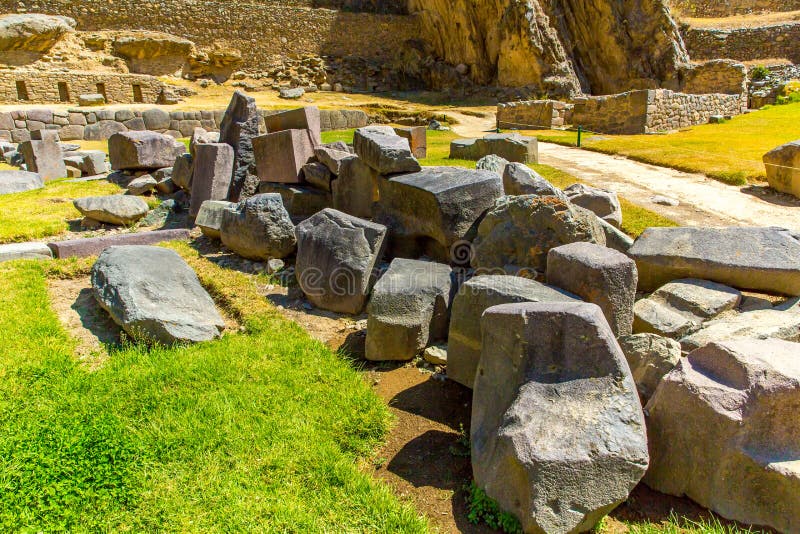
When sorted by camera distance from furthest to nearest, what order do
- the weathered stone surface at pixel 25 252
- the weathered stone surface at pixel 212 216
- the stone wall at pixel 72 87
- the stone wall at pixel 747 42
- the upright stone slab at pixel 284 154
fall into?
1. the stone wall at pixel 747 42
2. the stone wall at pixel 72 87
3. the upright stone slab at pixel 284 154
4. the weathered stone surface at pixel 212 216
5. the weathered stone surface at pixel 25 252

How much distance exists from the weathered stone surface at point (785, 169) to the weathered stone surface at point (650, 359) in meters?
6.77

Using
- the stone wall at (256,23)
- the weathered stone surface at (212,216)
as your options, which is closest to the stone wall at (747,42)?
the stone wall at (256,23)

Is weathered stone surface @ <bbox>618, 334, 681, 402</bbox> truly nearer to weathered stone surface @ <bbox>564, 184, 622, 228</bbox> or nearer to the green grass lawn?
weathered stone surface @ <bbox>564, 184, 622, 228</bbox>

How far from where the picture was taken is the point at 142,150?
1061cm

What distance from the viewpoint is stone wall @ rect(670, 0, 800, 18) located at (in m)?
33.2

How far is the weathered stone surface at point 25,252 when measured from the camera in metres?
6.37

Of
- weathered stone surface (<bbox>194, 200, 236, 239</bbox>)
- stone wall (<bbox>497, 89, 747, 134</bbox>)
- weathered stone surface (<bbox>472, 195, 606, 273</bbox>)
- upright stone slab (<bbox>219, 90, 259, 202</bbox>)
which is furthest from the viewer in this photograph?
stone wall (<bbox>497, 89, 747, 134</bbox>)

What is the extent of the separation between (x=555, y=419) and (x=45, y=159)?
43.1 feet

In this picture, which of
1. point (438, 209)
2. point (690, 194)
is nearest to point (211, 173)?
point (438, 209)

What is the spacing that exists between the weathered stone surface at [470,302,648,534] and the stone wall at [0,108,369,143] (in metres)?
16.0

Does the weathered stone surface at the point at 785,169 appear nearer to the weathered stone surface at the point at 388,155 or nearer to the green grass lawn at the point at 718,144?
the green grass lawn at the point at 718,144

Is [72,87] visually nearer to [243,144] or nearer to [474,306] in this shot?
[243,144]

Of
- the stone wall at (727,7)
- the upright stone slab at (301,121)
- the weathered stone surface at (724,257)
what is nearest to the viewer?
the weathered stone surface at (724,257)

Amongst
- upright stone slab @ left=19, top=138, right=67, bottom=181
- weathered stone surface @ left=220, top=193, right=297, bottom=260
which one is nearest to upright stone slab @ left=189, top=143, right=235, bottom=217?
weathered stone surface @ left=220, top=193, right=297, bottom=260
